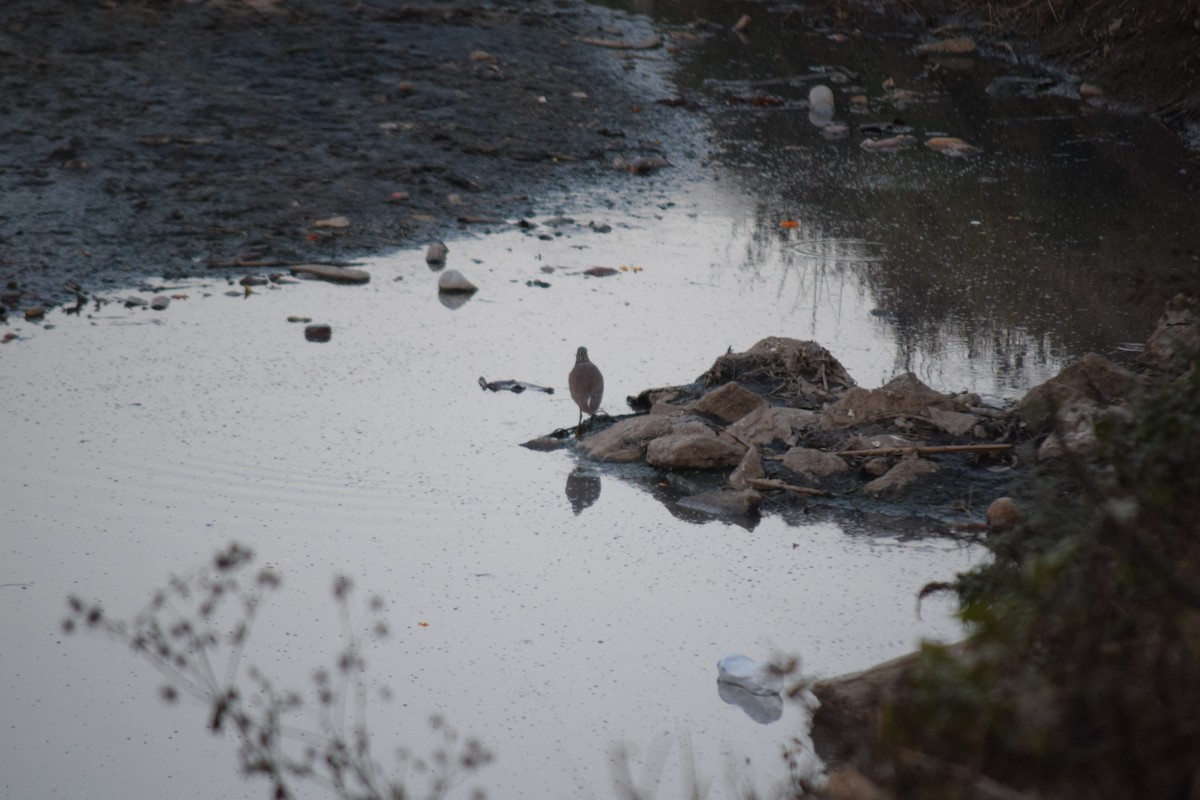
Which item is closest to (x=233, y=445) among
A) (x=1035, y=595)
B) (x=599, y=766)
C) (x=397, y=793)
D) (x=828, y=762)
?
(x=599, y=766)

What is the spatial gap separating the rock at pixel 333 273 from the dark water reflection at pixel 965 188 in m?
1.92

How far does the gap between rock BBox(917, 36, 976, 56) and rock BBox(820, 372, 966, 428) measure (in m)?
7.32

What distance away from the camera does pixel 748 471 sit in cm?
416

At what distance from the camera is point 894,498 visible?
157 inches

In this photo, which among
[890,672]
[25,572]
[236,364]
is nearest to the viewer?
[890,672]

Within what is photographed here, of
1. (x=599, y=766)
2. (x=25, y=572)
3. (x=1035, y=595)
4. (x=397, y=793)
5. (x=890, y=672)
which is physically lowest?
(x=25, y=572)

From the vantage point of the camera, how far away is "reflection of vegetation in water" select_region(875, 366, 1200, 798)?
1.26m

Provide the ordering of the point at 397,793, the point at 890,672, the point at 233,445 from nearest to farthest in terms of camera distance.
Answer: the point at 397,793
the point at 890,672
the point at 233,445

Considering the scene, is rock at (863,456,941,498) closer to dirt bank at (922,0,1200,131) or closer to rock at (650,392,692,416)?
rock at (650,392,692,416)

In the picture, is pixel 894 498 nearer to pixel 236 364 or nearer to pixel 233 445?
pixel 233 445

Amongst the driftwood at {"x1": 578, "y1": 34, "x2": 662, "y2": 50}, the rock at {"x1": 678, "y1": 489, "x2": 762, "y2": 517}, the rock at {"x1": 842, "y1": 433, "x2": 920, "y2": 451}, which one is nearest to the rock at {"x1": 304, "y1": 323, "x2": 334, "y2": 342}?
the rock at {"x1": 678, "y1": 489, "x2": 762, "y2": 517}

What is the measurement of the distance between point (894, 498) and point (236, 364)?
2650 millimetres

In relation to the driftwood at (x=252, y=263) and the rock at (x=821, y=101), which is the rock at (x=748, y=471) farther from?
the rock at (x=821, y=101)

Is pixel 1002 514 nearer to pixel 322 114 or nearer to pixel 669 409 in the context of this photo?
pixel 669 409
